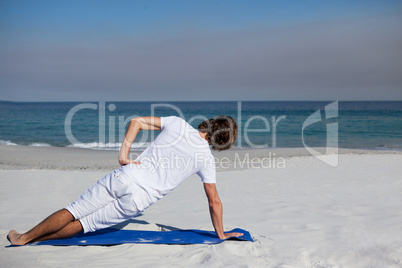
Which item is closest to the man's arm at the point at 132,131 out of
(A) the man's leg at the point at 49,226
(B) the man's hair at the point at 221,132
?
(B) the man's hair at the point at 221,132

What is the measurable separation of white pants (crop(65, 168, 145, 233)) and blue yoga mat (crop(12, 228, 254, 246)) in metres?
0.26

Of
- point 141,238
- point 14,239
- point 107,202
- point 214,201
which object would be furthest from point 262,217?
point 14,239

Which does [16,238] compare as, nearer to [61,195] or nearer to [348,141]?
[61,195]

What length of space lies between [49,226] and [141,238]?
0.88 m

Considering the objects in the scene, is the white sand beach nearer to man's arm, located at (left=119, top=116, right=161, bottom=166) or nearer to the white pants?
the white pants

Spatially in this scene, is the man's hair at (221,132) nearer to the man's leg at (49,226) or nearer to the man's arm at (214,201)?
the man's arm at (214,201)

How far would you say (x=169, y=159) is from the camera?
323 centimetres

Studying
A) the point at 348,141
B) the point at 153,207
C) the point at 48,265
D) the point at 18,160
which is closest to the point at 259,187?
the point at 153,207

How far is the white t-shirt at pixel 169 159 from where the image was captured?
3.21 meters

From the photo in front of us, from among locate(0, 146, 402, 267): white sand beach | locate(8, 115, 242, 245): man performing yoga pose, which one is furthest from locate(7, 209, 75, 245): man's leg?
locate(0, 146, 402, 267): white sand beach

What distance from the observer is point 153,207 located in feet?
16.8

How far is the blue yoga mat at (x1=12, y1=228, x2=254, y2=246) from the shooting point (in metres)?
3.40

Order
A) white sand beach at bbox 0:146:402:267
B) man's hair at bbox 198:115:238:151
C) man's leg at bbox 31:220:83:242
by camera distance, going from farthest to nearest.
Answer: man's leg at bbox 31:220:83:242, man's hair at bbox 198:115:238:151, white sand beach at bbox 0:146:402:267

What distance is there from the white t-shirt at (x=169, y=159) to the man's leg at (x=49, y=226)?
2.15 feet
